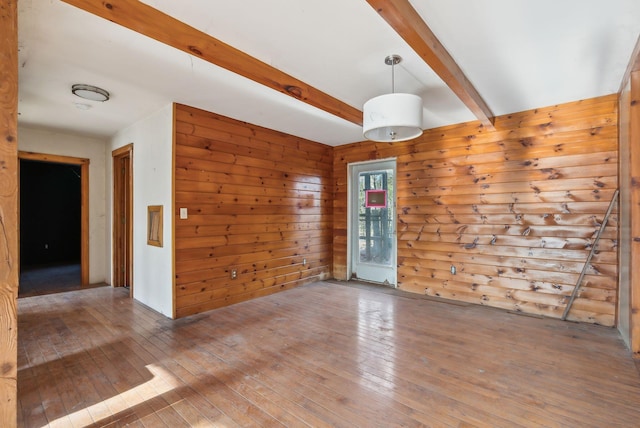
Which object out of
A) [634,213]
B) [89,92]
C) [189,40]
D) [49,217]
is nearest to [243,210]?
[89,92]

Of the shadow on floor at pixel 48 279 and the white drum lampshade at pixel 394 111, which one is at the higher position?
the white drum lampshade at pixel 394 111

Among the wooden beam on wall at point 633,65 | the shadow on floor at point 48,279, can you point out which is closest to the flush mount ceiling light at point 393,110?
the wooden beam on wall at point 633,65

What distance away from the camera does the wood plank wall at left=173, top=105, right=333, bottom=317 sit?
135 inches

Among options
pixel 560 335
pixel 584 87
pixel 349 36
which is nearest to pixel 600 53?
pixel 584 87

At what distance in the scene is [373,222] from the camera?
5.05 m

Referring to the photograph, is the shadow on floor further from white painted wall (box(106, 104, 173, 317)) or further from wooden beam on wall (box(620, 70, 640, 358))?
wooden beam on wall (box(620, 70, 640, 358))

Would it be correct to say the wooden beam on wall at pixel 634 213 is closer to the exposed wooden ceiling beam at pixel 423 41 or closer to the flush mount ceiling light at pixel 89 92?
the exposed wooden ceiling beam at pixel 423 41

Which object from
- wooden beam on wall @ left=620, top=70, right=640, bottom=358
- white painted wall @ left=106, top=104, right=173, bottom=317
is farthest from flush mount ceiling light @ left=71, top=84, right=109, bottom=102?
wooden beam on wall @ left=620, top=70, right=640, bottom=358

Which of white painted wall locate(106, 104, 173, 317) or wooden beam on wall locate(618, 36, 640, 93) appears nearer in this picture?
wooden beam on wall locate(618, 36, 640, 93)

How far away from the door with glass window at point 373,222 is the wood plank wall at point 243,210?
535 mm

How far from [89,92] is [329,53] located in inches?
94.7

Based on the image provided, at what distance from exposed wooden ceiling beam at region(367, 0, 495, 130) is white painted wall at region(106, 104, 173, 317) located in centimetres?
263

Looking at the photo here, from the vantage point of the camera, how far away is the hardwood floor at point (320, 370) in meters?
1.77

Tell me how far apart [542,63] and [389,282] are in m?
3.42
